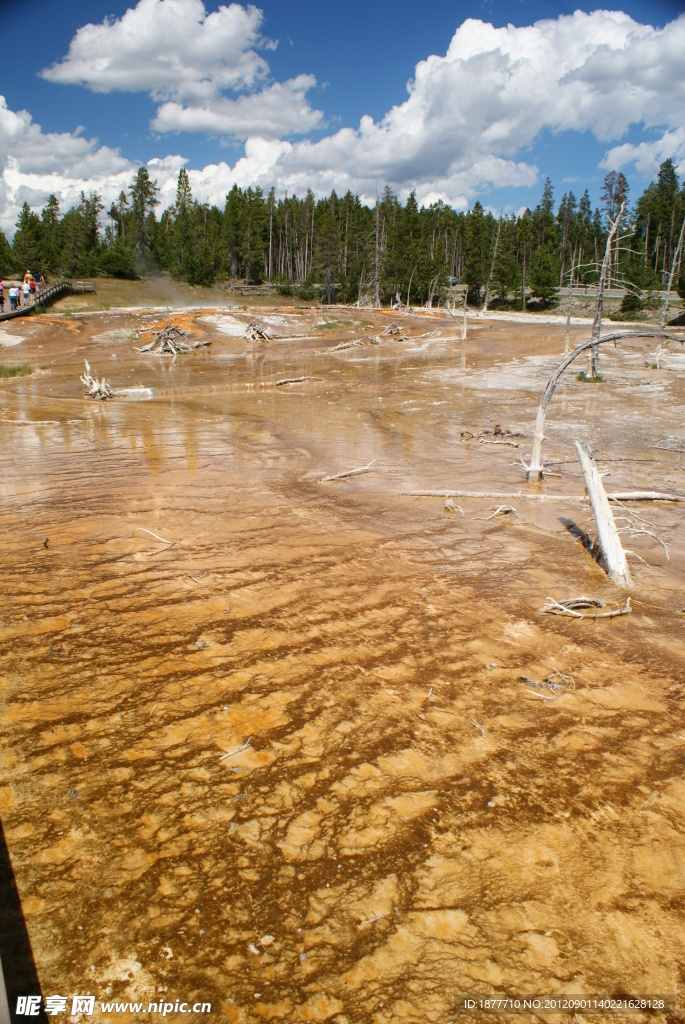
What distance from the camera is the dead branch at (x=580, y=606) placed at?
536 centimetres

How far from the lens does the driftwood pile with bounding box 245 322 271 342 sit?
30.8 metres

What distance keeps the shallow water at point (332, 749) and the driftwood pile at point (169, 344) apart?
63.5 feet

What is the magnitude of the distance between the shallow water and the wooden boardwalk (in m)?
25.9

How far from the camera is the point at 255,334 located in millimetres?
30859

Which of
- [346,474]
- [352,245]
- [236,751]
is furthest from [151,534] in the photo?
[352,245]

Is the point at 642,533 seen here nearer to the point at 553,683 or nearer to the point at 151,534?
Answer: the point at 553,683

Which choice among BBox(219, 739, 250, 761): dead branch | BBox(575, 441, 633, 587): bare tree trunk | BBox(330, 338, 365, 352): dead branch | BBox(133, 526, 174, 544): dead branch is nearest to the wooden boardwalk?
BBox(330, 338, 365, 352): dead branch

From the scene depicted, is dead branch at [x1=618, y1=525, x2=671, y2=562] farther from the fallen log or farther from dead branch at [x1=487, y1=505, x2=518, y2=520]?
dead branch at [x1=487, y1=505, x2=518, y2=520]

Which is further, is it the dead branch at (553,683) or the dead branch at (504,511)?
the dead branch at (504,511)

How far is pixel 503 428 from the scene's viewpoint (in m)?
13.7

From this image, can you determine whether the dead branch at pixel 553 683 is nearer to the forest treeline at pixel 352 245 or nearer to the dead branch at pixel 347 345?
the dead branch at pixel 347 345

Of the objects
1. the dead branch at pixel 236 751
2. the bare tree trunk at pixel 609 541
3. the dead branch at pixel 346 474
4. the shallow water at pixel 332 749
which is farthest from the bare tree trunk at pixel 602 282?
the dead branch at pixel 236 751

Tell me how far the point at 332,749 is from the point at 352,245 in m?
70.0

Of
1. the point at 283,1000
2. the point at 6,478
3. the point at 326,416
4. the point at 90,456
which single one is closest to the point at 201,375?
the point at 326,416
